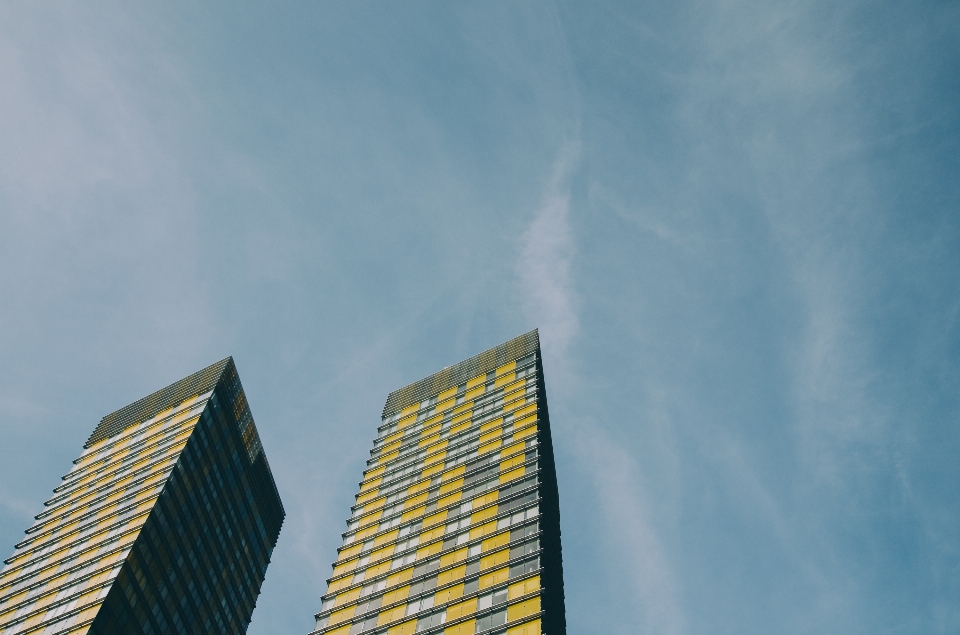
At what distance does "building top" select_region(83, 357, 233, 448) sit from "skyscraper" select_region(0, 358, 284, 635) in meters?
0.22

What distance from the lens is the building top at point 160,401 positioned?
109750mm

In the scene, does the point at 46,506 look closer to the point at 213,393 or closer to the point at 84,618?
the point at 213,393

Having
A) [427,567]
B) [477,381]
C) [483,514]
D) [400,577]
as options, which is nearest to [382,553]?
[400,577]

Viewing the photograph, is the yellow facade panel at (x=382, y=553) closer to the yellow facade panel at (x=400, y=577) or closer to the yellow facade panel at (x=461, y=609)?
the yellow facade panel at (x=400, y=577)

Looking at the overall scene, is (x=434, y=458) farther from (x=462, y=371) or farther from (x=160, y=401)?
(x=160, y=401)

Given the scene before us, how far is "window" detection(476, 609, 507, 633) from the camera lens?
196 feet

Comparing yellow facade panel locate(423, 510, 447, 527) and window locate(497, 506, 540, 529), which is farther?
yellow facade panel locate(423, 510, 447, 527)

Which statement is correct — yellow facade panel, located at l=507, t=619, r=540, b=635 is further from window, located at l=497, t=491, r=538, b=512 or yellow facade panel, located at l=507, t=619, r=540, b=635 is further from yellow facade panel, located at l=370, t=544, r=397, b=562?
yellow facade panel, located at l=370, t=544, r=397, b=562

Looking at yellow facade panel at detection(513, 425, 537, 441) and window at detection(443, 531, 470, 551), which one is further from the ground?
yellow facade panel at detection(513, 425, 537, 441)

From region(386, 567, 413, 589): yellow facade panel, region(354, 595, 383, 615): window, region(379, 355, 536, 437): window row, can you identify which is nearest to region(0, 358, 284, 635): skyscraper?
region(379, 355, 536, 437): window row

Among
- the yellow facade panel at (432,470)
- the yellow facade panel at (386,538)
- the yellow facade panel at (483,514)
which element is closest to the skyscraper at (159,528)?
the yellow facade panel at (386,538)

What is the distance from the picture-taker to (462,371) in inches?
4345

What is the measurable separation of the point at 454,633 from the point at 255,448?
60880mm

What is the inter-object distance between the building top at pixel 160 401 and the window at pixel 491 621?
199ft
